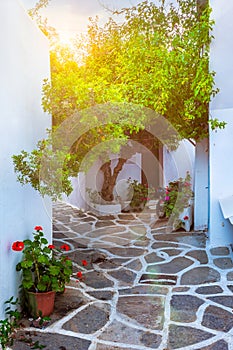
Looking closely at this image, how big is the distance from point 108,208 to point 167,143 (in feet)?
13.7

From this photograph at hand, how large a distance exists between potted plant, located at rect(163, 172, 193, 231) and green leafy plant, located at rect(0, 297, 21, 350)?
23.8ft

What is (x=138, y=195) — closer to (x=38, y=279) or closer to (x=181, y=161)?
(x=181, y=161)

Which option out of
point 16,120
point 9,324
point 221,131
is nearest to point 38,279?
point 9,324

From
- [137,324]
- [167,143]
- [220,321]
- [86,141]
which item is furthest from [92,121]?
[167,143]

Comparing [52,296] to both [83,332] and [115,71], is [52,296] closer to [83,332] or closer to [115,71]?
[83,332]

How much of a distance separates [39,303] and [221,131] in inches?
264

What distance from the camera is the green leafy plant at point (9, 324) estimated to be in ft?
14.8

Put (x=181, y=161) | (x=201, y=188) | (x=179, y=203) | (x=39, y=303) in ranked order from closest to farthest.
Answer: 1. (x=39, y=303)
2. (x=201, y=188)
3. (x=179, y=203)
4. (x=181, y=161)

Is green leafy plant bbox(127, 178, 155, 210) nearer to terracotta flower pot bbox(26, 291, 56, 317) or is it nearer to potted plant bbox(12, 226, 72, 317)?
potted plant bbox(12, 226, 72, 317)

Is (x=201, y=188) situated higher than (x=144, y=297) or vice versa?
(x=201, y=188)

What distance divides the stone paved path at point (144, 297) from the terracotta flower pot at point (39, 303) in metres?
0.21

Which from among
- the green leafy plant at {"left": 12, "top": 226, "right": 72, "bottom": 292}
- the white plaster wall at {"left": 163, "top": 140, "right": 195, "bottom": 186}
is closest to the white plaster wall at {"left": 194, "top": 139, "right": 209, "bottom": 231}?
the white plaster wall at {"left": 163, "top": 140, "right": 195, "bottom": 186}

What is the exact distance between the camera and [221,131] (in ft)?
30.2

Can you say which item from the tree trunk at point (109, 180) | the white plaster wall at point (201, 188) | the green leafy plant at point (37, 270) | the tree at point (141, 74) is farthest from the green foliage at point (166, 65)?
the tree trunk at point (109, 180)
